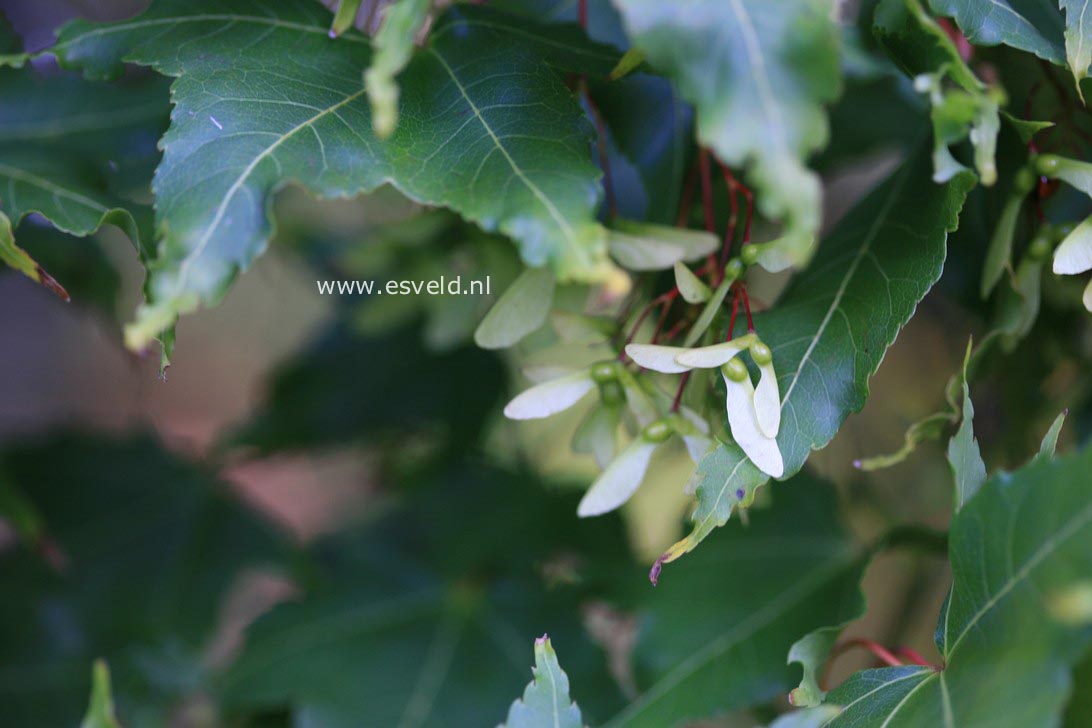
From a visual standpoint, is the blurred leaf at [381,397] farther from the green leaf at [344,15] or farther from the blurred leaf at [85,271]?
the green leaf at [344,15]

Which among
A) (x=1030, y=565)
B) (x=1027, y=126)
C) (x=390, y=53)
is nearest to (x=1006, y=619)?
(x=1030, y=565)

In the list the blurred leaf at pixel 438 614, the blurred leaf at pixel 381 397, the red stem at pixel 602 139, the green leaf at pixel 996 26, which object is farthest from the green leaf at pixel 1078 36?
the blurred leaf at pixel 381 397

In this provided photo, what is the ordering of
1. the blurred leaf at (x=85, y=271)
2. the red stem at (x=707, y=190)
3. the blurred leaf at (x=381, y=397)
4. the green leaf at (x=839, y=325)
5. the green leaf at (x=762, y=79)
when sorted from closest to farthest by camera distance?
the green leaf at (x=762, y=79), the green leaf at (x=839, y=325), the red stem at (x=707, y=190), the blurred leaf at (x=85, y=271), the blurred leaf at (x=381, y=397)

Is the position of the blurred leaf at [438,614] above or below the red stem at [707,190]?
below

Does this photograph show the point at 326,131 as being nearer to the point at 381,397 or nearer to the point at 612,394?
the point at 612,394

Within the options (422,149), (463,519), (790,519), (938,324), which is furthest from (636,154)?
(938,324)

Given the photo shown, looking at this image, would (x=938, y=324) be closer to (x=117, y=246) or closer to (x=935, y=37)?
(x=935, y=37)
